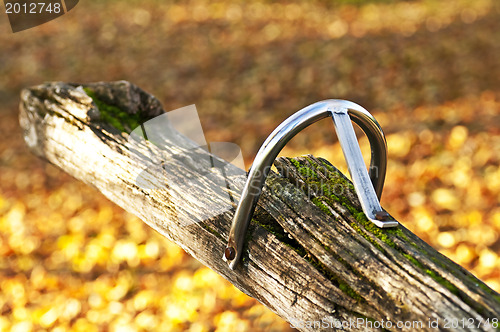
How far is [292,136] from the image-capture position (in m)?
1.03

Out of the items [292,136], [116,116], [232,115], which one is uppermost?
[292,136]

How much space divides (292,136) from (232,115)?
4.45 meters

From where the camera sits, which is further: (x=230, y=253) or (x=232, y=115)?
(x=232, y=115)

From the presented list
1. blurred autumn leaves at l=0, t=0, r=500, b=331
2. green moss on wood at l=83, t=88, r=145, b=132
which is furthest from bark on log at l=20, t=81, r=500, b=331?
blurred autumn leaves at l=0, t=0, r=500, b=331

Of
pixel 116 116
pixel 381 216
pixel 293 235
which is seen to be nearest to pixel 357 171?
pixel 381 216

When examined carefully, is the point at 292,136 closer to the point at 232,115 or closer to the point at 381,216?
the point at 381,216

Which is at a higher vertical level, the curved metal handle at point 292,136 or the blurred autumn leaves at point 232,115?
the curved metal handle at point 292,136

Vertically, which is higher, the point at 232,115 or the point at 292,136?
the point at 292,136

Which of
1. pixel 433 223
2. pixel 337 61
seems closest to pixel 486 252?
pixel 433 223

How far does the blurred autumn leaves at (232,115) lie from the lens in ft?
10.6

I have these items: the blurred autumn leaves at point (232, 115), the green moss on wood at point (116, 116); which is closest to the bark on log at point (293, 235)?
the green moss on wood at point (116, 116)

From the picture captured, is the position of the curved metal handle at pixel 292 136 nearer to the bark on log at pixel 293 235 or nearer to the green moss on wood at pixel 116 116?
the bark on log at pixel 293 235

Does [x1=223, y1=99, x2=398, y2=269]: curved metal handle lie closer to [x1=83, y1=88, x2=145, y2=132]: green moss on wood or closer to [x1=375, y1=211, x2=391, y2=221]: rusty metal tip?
[x1=375, y1=211, x2=391, y2=221]: rusty metal tip

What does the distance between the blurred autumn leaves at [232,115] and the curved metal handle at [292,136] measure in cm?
214
